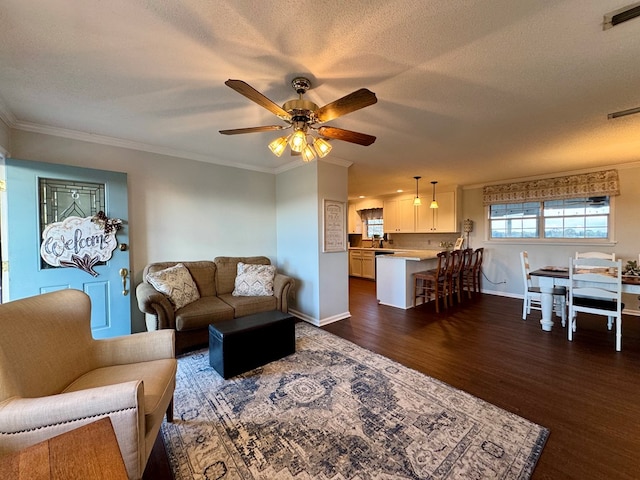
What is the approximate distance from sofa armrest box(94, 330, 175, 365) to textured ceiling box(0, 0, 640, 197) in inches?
69.9

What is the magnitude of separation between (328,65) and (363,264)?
622 centimetres

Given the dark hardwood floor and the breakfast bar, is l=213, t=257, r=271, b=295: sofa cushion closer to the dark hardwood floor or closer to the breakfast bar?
the dark hardwood floor

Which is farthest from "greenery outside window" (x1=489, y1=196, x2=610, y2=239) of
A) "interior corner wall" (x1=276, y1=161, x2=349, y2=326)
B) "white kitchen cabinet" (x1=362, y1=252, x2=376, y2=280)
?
"interior corner wall" (x1=276, y1=161, x2=349, y2=326)

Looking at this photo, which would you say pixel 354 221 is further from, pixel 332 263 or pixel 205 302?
pixel 205 302

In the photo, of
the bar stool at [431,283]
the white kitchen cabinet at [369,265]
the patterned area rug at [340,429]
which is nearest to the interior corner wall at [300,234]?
the patterned area rug at [340,429]

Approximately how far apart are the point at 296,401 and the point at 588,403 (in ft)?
7.10

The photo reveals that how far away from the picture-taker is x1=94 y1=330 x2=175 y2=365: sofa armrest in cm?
165

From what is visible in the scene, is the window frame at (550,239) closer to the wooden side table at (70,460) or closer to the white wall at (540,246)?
the white wall at (540,246)

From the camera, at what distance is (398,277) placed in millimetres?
4520

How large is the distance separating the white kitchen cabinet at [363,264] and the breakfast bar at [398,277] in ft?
7.82

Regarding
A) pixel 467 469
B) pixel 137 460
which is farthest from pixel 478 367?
pixel 137 460

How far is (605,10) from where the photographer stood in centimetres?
127

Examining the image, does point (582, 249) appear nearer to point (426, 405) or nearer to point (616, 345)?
point (616, 345)

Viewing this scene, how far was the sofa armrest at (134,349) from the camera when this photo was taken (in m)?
Result: 1.65
